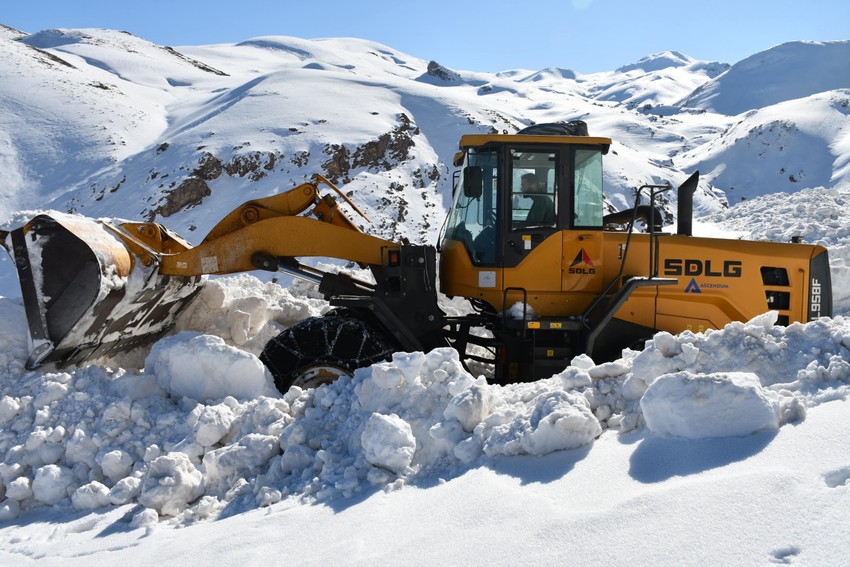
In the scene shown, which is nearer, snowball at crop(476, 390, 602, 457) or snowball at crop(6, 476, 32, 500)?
snowball at crop(476, 390, 602, 457)

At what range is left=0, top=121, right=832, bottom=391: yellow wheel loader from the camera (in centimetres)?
521

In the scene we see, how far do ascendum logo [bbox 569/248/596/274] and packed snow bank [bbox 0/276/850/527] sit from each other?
67.1 inches

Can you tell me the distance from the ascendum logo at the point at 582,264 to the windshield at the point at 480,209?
0.64 meters

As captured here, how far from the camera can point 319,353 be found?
5070 millimetres

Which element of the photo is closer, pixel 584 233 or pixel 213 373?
pixel 213 373

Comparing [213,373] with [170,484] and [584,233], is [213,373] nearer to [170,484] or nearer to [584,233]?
[170,484]

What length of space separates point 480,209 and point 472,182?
0.39 meters

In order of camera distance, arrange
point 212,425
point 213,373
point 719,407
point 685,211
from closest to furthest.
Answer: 1. point 719,407
2. point 212,425
3. point 213,373
4. point 685,211

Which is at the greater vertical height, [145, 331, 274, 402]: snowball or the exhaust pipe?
the exhaust pipe

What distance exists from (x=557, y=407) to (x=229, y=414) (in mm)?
1845

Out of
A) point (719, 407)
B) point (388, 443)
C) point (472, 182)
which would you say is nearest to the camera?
point (719, 407)

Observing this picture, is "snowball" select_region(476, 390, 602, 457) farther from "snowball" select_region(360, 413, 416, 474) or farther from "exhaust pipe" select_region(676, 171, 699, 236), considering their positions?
"exhaust pipe" select_region(676, 171, 699, 236)

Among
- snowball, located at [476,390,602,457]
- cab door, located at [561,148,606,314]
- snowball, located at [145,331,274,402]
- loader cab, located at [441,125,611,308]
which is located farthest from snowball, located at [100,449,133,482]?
cab door, located at [561,148,606,314]

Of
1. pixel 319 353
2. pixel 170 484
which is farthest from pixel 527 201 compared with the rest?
pixel 170 484
